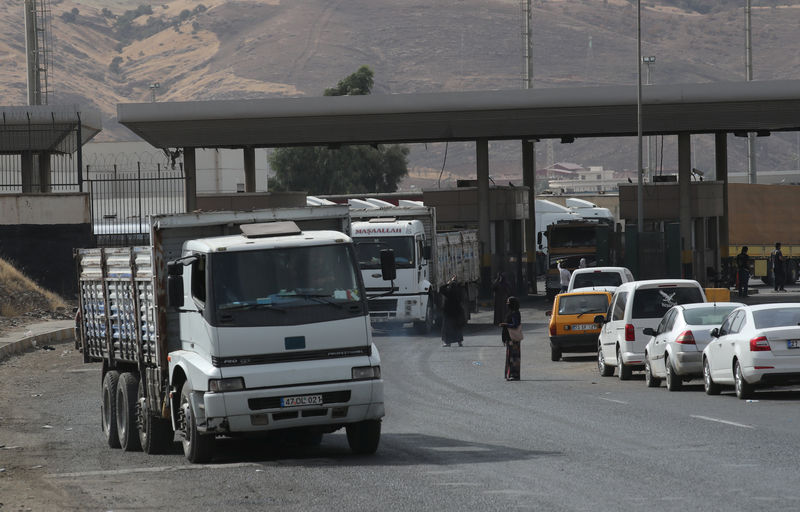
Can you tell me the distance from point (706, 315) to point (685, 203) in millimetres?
31025

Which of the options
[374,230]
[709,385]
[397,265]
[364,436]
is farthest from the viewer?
[374,230]

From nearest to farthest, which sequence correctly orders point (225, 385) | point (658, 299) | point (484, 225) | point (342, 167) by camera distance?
point (225, 385), point (658, 299), point (484, 225), point (342, 167)

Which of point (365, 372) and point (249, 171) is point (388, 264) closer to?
point (365, 372)

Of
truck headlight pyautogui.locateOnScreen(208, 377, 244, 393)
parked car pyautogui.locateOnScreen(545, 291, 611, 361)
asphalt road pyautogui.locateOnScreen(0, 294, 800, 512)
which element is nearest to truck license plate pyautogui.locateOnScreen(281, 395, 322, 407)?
truck headlight pyautogui.locateOnScreen(208, 377, 244, 393)

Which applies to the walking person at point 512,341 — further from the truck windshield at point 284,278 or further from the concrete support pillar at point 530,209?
the concrete support pillar at point 530,209

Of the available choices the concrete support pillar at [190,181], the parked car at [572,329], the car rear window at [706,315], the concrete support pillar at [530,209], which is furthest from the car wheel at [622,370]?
the concrete support pillar at [530,209]

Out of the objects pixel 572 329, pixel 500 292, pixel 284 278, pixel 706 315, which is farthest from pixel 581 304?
pixel 284 278

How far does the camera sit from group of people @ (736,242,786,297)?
50562 millimetres

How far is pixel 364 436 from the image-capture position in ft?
46.6

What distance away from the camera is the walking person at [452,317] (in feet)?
111

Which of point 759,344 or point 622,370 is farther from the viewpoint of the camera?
point 622,370

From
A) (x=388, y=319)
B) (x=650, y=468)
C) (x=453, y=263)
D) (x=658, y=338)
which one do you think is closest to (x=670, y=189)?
(x=453, y=263)

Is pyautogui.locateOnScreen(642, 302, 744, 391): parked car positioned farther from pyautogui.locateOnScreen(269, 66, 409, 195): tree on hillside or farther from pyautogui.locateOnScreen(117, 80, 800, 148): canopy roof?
pyautogui.locateOnScreen(269, 66, 409, 195): tree on hillside

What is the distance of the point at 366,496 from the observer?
1132 centimetres
